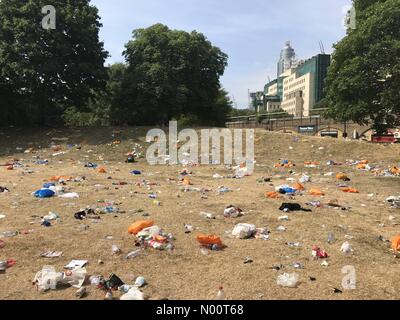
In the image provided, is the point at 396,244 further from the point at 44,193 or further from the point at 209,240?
the point at 44,193

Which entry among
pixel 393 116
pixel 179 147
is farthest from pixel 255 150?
pixel 393 116

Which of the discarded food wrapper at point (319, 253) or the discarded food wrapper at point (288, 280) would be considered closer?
the discarded food wrapper at point (288, 280)

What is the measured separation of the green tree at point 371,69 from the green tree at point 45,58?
10.8 metres

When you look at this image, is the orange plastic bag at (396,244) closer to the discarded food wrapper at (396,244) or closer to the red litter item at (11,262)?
the discarded food wrapper at (396,244)

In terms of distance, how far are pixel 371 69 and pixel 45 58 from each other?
43.1ft

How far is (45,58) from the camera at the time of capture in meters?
19.7

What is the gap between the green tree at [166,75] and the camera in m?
22.6

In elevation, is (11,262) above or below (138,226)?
below

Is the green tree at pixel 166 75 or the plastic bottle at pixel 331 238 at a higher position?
the green tree at pixel 166 75

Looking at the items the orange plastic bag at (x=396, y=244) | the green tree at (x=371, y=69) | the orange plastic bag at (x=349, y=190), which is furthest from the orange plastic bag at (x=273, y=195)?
the green tree at (x=371, y=69)

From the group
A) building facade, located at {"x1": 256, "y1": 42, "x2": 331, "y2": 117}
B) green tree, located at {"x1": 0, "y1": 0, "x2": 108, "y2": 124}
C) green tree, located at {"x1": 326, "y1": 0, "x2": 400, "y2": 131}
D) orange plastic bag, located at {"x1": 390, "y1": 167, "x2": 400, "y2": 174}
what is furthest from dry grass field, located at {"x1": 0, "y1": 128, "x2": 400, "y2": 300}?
building facade, located at {"x1": 256, "y1": 42, "x2": 331, "y2": 117}

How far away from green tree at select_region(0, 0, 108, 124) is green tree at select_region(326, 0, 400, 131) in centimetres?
1080

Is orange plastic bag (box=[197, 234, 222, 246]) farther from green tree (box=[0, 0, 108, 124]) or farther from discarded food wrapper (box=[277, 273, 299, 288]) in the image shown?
green tree (box=[0, 0, 108, 124])

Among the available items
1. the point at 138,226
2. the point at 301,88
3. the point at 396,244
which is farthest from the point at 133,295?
the point at 301,88
